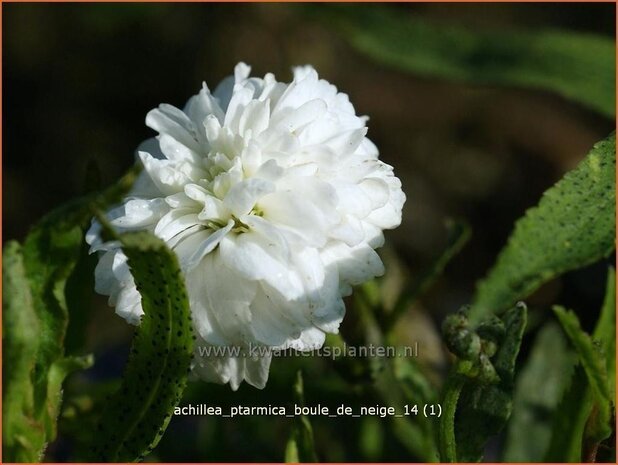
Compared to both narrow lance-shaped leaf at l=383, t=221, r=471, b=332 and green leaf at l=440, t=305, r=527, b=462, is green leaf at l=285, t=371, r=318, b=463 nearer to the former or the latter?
green leaf at l=440, t=305, r=527, b=462

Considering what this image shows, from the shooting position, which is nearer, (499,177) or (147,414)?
(147,414)

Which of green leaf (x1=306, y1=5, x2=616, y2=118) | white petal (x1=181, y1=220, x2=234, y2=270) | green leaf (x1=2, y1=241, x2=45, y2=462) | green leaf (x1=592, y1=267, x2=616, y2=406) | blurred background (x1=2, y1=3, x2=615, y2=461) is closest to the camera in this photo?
green leaf (x1=2, y1=241, x2=45, y2=462)

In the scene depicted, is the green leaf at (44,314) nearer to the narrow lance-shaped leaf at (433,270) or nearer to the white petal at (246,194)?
the white petal at (246,194)

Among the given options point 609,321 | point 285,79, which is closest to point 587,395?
point 609,321

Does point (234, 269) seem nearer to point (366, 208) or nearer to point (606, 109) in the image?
point (366, 208)

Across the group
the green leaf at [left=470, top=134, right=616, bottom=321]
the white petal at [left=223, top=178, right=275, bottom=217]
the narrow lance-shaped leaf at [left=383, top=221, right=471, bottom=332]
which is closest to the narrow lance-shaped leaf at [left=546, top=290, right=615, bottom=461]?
the green leaf at [left=470, top=134, right=616, bottom=321]

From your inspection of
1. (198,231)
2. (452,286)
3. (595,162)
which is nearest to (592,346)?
(595,162)
